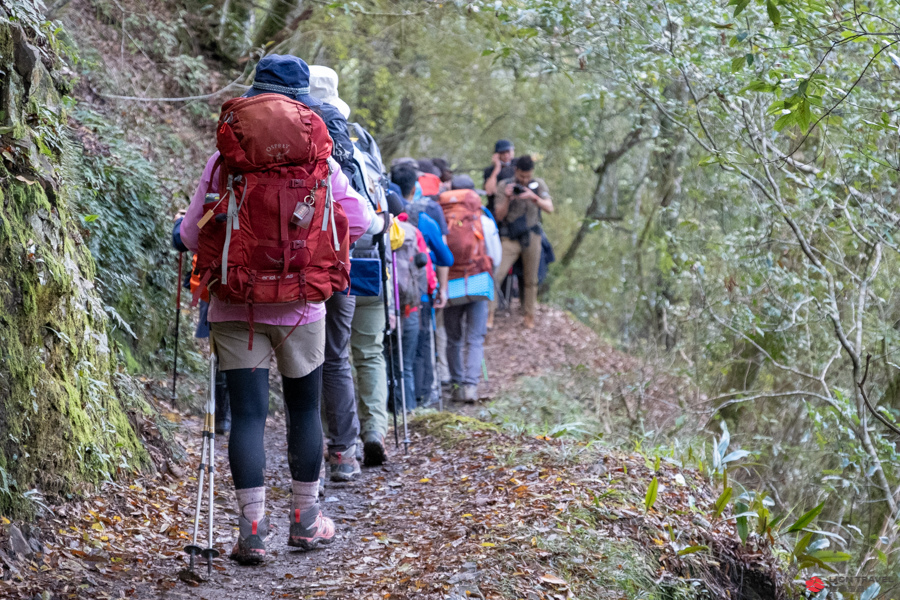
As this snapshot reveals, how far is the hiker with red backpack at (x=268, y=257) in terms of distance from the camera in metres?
3.72

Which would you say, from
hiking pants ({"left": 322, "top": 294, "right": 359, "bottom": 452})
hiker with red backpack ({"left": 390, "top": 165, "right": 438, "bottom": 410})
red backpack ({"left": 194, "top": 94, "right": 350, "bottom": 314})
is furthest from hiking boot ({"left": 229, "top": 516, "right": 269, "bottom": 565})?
hiker with red backpack ({"left": 390, "top": 165, "right": 438, "bottom": 410})

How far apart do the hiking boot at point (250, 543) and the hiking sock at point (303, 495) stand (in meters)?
0.30

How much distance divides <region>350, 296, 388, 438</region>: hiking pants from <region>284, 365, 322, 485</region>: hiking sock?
180 centimetres

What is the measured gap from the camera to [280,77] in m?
4.07

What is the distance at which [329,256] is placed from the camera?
3.96m

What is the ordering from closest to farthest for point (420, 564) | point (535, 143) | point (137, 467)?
point (420, 564), point (137, 467), point (535, 143)

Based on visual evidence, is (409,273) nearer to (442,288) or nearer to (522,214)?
(442,288)

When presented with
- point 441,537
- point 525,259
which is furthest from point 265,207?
point 525,259

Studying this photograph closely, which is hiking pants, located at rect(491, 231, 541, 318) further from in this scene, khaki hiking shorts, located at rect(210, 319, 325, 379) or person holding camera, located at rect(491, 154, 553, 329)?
khaki hiking shorts, located at rect(210, 319, 325, 379)

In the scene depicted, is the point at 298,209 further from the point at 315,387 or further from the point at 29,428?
the point at 29,428

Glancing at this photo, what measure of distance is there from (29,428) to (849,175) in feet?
19.9

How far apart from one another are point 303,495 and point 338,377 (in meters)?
1.22

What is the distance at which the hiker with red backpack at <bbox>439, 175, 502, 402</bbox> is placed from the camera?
9688mm

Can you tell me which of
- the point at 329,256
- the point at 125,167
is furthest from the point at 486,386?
the point at 329,256
